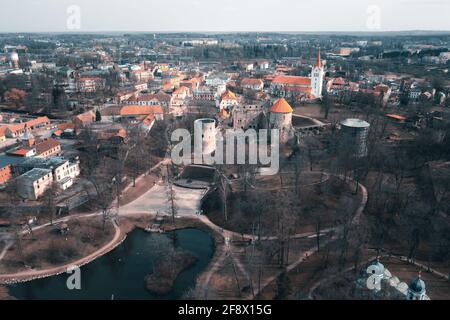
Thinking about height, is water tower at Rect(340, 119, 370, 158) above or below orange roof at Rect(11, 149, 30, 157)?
above

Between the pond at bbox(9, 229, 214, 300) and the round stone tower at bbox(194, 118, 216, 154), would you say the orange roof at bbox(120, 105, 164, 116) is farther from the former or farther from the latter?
the pond at bbox(9, 229, 214, 300)

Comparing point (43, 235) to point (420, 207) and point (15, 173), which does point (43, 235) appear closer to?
point (15, 173)

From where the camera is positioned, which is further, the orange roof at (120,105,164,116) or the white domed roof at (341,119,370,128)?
the orange roof at (120,105,164,116)

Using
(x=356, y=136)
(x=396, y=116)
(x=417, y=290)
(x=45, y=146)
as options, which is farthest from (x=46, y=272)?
(x=396, y=116)

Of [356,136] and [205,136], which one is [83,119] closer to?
[205,136]

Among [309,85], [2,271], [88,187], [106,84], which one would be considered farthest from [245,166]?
[106,84]

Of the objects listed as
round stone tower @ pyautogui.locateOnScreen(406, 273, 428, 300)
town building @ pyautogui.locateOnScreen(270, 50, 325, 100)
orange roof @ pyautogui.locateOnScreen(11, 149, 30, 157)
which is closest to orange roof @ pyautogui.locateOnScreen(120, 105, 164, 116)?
orange roof @ pyautogui.locateOnScreen(11, 149, 30, 157)

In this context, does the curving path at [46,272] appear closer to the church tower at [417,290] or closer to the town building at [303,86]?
the church tower at [417,290]
